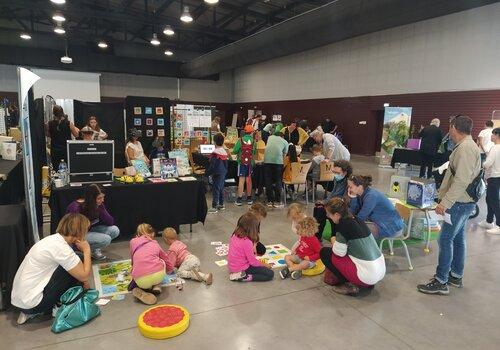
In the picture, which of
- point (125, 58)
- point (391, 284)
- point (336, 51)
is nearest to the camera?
point (391, 284)

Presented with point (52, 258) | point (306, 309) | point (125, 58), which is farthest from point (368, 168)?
point (125, 58)

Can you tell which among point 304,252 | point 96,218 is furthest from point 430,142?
point 96,218

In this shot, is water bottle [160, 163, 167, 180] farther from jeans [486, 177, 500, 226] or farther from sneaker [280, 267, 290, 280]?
jeans [486, 177, 500, 226]

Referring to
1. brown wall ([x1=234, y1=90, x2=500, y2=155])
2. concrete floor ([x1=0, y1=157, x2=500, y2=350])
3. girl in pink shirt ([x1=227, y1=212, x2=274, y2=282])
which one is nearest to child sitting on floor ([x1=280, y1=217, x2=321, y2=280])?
concrete floor ([x1=0, y1=157, x2=500, y2=350])

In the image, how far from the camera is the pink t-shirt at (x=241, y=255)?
3309 millimetres

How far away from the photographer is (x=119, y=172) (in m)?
5.29

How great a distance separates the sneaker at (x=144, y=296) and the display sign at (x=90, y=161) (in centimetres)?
176

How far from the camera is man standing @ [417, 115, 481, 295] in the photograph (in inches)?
118

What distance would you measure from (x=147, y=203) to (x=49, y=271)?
1.78 meters

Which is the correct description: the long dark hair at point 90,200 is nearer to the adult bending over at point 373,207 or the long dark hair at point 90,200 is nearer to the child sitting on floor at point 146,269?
the child sitting on floor at point 146,269

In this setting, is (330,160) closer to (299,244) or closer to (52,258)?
(299,244)

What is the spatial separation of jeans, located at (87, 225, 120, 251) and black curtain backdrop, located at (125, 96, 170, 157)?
4.03 metres

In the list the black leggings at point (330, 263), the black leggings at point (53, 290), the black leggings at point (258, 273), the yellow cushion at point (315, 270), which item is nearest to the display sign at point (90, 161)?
the black leggings at point (53, 290)

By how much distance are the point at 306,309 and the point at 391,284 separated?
1053 millimetres
